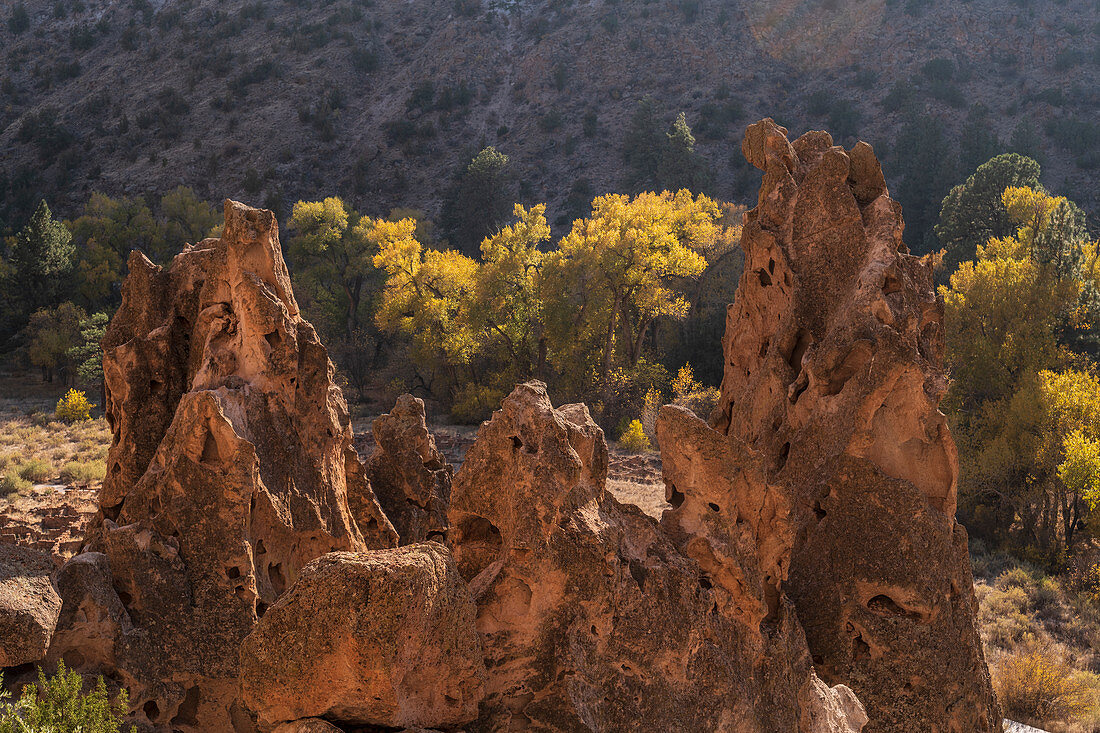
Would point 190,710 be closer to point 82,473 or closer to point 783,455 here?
point 783,455

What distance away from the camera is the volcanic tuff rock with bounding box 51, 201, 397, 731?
6.72m

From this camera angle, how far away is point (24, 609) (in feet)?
18.0

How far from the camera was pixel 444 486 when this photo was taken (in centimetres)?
1094

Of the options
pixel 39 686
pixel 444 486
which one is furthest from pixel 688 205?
pixel 39 686

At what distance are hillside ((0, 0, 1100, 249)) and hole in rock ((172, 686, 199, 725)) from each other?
191ft

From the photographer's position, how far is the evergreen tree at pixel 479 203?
59625mm

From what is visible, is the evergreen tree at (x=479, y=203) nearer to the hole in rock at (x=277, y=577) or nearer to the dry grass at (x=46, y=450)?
the dry grass at (x=46, y=450)

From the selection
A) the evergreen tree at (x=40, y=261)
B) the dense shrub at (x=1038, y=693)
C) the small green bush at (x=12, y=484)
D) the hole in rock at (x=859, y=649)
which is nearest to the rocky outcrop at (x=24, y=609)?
the hole in rock at (x=859, y=649)

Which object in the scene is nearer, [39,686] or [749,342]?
[39,686]

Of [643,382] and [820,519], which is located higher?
[820,519]

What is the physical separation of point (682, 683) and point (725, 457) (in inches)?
60.5

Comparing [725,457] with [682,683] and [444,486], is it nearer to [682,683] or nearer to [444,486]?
[682,683]

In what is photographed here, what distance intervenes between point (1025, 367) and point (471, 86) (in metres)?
64.4

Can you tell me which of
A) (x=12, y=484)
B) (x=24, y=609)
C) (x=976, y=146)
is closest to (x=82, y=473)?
(x=12, y=484)
